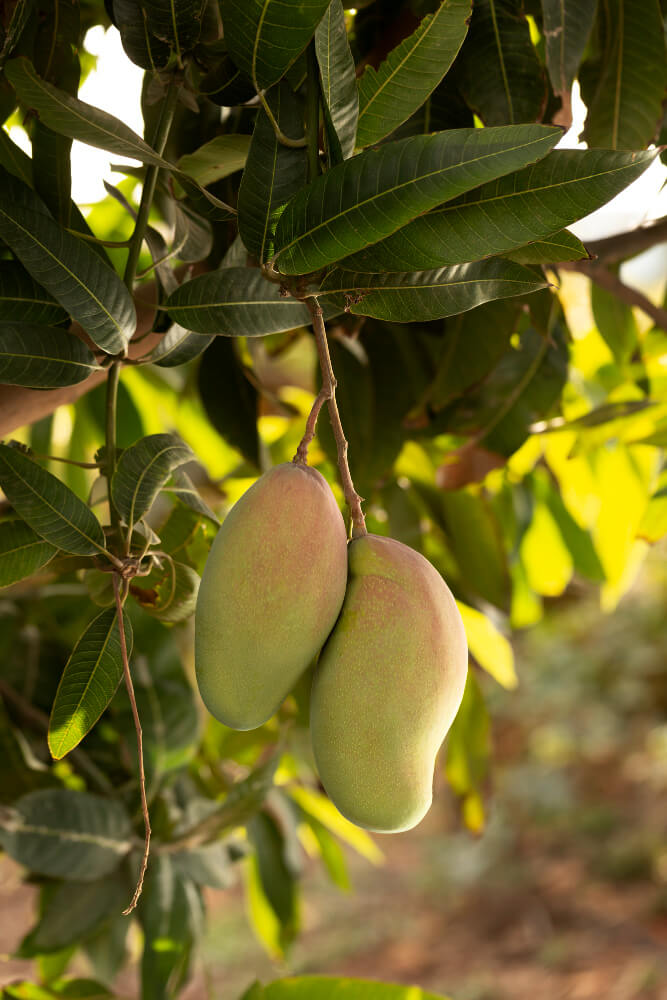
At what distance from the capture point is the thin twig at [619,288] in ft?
2.28

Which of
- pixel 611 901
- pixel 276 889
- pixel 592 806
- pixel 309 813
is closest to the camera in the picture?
pixel 276 889

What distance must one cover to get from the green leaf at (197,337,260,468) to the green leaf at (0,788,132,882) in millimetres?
320

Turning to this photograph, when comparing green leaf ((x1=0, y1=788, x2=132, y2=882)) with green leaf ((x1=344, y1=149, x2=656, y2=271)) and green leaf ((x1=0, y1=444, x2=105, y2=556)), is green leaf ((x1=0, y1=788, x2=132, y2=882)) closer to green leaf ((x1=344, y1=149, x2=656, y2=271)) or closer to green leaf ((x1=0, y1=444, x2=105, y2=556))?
green leaf ((x1=0, y1=444, x2=105, y2=556))

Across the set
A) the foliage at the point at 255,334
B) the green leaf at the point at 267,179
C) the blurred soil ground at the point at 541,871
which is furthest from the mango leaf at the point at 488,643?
the blurred soil ground at the point at 541,871

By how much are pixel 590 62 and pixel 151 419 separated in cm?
73

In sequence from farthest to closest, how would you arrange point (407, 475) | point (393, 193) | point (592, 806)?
1. point (592, 806)
2. point (407, 475)
3. point (393, 193)

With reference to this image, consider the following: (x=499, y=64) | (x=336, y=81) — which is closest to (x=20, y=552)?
(x=336, y=81)

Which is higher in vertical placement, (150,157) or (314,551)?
(150,157)

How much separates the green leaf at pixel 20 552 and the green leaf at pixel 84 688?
5 cm

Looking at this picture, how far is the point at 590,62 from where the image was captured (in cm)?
54

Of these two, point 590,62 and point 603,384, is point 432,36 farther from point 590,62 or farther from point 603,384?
point 603,384

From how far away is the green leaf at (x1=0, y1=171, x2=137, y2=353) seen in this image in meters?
0.37

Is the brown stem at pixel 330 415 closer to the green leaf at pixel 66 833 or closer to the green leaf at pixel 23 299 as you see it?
the green leaf at pixel 23 299

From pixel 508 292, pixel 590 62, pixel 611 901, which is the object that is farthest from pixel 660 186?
pixel 611 901
